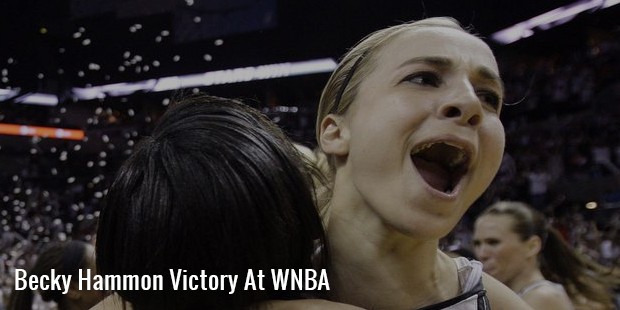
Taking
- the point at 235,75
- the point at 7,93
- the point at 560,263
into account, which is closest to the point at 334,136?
the point at 560,263

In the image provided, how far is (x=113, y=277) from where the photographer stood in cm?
75

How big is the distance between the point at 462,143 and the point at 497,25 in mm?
9319

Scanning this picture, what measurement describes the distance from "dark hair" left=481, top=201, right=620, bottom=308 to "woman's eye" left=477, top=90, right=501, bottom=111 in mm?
1884

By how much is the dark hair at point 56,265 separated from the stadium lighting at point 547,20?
847 cm

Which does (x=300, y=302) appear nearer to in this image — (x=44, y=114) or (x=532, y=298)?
(x=532, y=298)

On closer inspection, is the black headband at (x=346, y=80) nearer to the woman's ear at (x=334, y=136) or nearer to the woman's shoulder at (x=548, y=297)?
the woman's ear at (x=334, y=136)

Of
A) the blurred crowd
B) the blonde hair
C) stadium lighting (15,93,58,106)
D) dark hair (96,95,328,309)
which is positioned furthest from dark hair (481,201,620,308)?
stadium lighting (15,93,58,106)

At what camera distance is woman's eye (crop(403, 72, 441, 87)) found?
2.92 feet

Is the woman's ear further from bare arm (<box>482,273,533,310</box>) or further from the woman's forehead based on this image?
bare arm (<box>482,273,533,310</box>)

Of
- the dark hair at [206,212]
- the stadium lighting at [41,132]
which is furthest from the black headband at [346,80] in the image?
the stadium lighting at [41,132]

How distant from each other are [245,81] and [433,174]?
10.8 metres

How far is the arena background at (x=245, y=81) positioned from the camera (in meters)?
8.47

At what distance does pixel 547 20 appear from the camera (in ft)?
32.1

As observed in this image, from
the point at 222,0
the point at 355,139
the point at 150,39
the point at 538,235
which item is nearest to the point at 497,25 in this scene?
the point at 222,0
